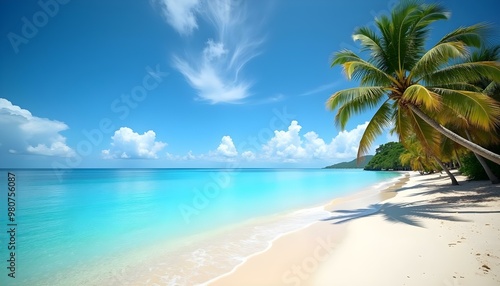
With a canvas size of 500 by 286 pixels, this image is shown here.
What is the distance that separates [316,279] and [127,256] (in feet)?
16.3

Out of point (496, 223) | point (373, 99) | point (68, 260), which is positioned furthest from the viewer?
point (373, 99)

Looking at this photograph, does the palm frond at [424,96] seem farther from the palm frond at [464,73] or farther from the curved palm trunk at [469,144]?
the palm frond at [464,73]

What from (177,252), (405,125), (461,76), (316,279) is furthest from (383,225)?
(177,252)

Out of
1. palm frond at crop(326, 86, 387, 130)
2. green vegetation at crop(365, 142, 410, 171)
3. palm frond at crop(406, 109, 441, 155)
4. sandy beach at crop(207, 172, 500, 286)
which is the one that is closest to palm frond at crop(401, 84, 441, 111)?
palm frond at crop(326, 86, 387, 130)

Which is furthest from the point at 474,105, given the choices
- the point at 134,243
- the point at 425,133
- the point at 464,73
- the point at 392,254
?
the point at 134,243

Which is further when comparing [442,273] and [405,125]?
[405,125]

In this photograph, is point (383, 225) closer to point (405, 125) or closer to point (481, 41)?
point (405, 125)

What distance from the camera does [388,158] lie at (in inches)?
3246

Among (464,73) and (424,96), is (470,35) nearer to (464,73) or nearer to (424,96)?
(464,73)

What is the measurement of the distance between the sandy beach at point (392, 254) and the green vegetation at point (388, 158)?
7707cm

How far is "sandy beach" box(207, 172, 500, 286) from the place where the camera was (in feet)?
11.6

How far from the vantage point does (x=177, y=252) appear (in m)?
6.16

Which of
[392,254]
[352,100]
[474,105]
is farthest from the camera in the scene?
[352,100]

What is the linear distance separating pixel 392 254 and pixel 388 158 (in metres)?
91.6
